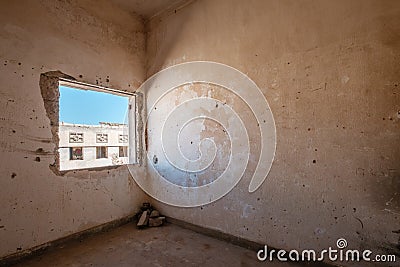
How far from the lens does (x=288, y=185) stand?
1.84 metres

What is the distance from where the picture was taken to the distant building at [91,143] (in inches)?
→ 390

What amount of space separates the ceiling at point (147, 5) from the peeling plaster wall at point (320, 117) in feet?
2.29

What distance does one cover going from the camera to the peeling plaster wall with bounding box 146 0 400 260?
4.75 feet

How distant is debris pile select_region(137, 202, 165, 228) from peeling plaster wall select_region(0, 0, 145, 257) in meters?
0.24

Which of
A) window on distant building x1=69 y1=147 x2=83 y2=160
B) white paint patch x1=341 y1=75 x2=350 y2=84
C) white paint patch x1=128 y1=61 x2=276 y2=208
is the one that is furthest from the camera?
window on distant building x1=69 y1=147 x2=83 y2=160

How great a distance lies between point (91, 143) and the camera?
10.3 metres

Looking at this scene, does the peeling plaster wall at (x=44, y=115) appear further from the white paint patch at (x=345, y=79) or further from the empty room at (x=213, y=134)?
the white paint patch at (x=345, y=79)

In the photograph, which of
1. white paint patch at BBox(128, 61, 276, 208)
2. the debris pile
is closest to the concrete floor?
the debris pile

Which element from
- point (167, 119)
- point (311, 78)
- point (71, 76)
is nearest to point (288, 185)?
point (311, 78)

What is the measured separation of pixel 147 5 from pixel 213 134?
1.83m

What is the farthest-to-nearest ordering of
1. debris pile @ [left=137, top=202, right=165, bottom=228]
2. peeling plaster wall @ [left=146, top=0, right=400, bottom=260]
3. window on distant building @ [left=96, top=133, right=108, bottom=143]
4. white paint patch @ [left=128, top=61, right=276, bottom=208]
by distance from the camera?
window on distant building @ [left=96, top=133, right=108, bottom=143], debris pile @ [left=137, top=202, right=165, bottom=228], white paint patch @ [left=128, top=61, right=276, bottom=208], peeling plaster wall @ [left=146, top=0, right=400, bottom=260]

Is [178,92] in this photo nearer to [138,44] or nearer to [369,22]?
[138,44]

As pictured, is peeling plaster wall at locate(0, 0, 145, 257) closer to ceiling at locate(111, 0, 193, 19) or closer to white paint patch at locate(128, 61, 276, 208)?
ceiling at locate(111, 0, 193, 19)

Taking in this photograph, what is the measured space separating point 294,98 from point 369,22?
0.69 m
